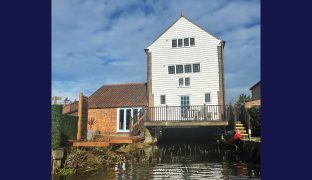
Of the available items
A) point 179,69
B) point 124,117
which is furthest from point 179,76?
point 124,117

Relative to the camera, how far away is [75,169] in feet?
40.7

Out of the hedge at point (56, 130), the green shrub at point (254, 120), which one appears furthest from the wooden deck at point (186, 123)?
the hedge at point (56, 130)

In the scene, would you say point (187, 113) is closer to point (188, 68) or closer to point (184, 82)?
point (184, 82)

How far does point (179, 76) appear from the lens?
2766 cm

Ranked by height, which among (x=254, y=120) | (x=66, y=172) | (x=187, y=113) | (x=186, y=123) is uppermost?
(x=187, y=113)

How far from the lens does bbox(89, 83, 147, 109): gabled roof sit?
98.5ft

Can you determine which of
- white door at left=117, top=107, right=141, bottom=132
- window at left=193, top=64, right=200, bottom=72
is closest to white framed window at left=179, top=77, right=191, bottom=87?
window at left=193, top=64, right=200, bottom=72

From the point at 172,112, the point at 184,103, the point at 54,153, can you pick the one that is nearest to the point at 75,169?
the point at 54,153

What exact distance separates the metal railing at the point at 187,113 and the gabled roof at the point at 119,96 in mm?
3705

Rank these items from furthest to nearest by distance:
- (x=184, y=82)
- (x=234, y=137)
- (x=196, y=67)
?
1. (x=184, y=82)
2. (x=196, y=67)
3. (x=234, y=137)

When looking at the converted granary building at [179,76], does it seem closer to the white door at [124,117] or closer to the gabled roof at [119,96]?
the white door at [124,117]

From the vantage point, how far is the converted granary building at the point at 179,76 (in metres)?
26.5

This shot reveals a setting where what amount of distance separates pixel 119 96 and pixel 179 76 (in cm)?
750

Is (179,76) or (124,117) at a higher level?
(179,76)
